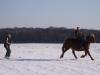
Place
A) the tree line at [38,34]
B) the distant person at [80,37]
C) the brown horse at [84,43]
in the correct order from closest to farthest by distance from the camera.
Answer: the brown horse at [84,43] < the distant person at [80,37] < the tree line at [38,34]

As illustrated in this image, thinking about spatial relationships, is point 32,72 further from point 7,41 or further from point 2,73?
point 7,41

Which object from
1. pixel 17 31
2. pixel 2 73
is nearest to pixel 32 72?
pixel 2 73

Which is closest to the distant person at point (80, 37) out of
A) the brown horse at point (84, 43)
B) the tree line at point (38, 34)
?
the brown horse at point (84, 43)

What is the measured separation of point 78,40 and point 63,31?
8741 centimetres

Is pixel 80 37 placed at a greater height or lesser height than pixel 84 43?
greater

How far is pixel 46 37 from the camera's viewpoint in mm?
106312

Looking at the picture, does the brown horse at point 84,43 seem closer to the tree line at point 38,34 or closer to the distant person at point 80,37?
the distant person at point 80,37

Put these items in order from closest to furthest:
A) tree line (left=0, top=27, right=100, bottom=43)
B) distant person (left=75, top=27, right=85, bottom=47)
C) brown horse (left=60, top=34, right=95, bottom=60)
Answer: brown horse (left=60, top=34, right=95, bottom=60)
distant person (left=75, top=27, right=85, bottom=47)
tree line (left=0, top=27, right=100, bottom=43)

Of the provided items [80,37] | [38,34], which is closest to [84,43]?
[80,37]

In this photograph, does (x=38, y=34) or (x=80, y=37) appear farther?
(x=38, y=34)

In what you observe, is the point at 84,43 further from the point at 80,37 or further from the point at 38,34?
the point at 38,34

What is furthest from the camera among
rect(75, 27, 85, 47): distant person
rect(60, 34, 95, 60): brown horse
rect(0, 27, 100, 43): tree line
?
rect(0, 27, 100, 43): tree line

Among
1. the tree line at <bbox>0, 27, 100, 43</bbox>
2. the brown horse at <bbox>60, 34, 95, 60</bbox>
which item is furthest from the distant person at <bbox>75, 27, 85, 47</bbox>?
the tree line at <bbox>0, 27, 100, 43</bbox>

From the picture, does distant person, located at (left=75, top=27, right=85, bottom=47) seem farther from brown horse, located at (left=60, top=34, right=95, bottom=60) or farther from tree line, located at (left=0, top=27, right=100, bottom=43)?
tree line, located at (left=0, top=27, right=100, bottom=43)
